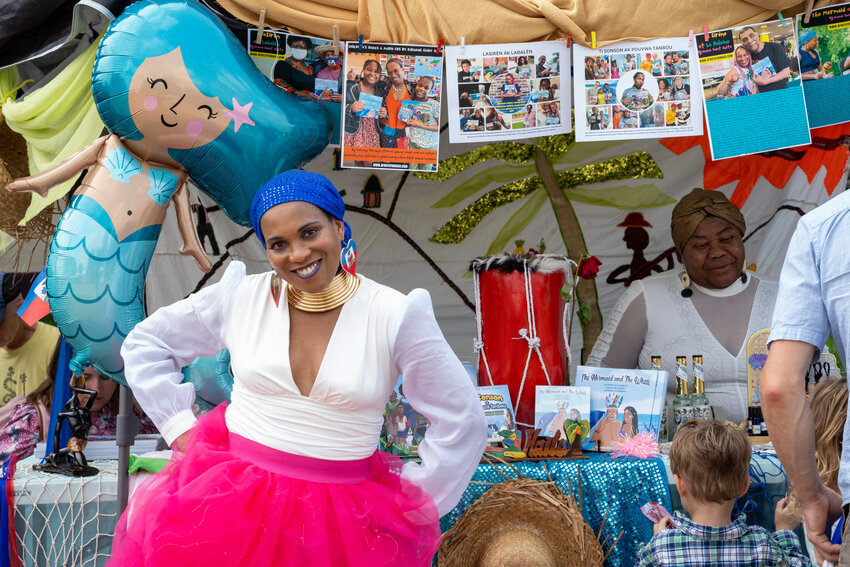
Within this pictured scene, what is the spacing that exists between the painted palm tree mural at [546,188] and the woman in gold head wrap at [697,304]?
271mm

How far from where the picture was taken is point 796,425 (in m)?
1.70

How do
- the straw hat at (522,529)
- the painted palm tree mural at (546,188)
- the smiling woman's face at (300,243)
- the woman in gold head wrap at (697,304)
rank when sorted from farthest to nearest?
the painted palm tree mural at (546,188) < the woman in gold head wrap at (697,304) < the straw hat at (522,529) < the smiling woman's face at (300,243)

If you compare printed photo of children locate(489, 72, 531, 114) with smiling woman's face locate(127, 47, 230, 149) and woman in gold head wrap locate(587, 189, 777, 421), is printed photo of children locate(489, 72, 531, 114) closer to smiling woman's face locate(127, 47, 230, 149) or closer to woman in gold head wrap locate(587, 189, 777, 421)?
smiling woman's face locate(127, 47, 230, 149)

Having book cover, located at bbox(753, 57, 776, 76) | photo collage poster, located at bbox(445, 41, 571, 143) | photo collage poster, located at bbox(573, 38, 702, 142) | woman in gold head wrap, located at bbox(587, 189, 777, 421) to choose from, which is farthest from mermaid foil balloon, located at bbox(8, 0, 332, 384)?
woman in gold head wrap, located at bbox(587, 189, 777, 421)

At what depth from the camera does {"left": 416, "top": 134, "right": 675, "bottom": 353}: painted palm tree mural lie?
4305mm

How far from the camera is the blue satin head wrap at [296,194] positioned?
196cm

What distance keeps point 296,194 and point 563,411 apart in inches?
61.5

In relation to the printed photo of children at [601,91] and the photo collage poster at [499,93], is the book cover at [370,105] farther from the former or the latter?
the printed photo of children at [601,91]

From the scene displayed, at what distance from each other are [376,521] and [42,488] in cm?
152

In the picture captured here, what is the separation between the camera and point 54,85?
333 centimetres

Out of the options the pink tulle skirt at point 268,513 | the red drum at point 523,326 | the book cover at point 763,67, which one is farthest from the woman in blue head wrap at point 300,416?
the book cover at point 763,67

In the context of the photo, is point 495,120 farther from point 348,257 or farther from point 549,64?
point 348,257

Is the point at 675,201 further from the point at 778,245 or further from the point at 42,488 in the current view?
the point at 42,488

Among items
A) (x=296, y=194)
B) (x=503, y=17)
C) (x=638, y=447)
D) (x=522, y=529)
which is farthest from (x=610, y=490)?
(x=503, y=17)
